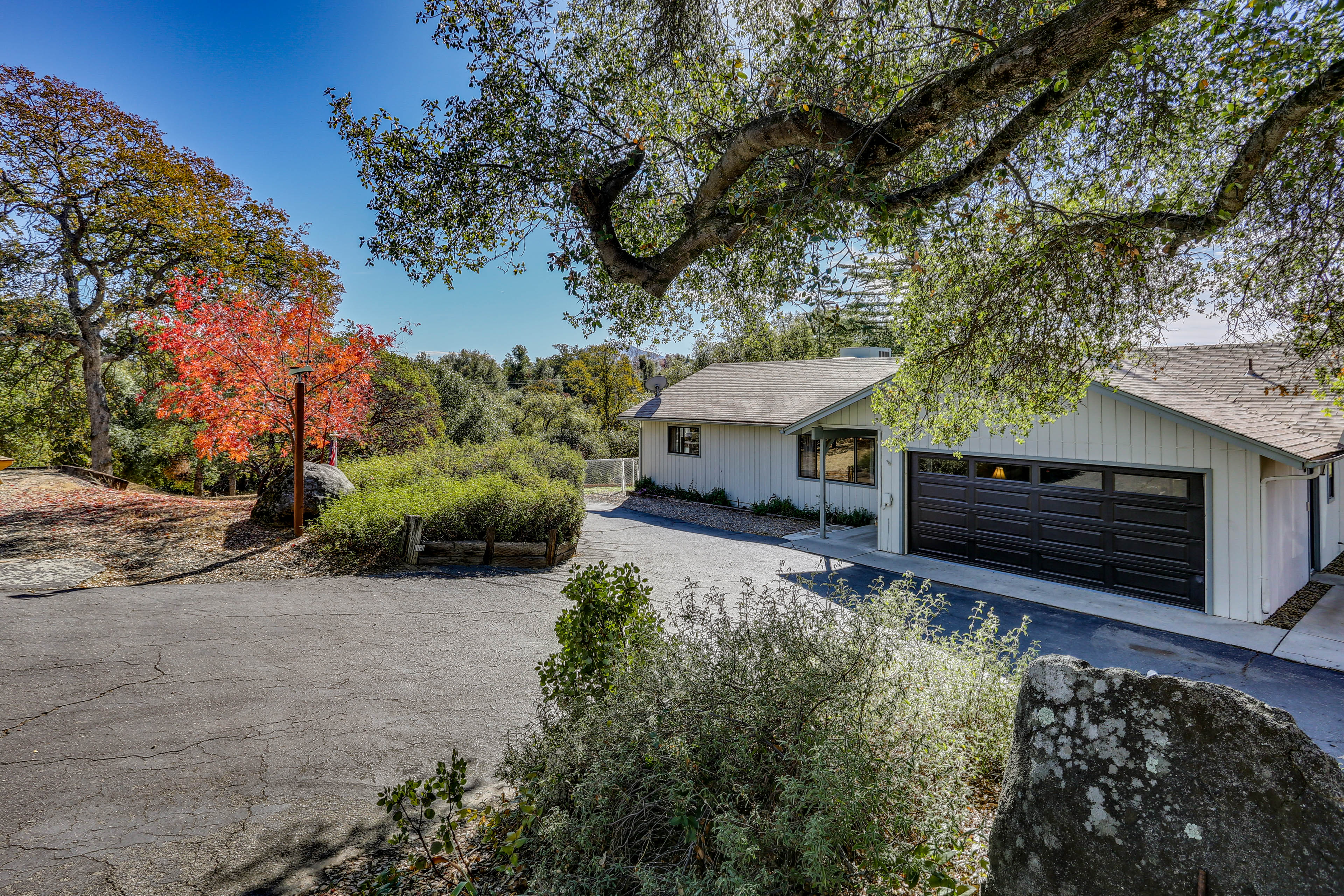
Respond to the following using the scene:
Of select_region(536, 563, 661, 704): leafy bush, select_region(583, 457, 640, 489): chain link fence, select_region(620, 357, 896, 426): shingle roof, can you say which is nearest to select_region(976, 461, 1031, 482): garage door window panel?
select_region(620, 357, 896, 426): shingle roof

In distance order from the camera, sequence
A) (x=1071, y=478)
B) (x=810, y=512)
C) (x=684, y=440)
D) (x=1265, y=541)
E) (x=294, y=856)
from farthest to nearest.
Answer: (x=684, y=440)
(x=810, y=512)
(x=1071, y=478)
(x=1265, y=541)
(x=294, y=856)

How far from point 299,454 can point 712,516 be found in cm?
970

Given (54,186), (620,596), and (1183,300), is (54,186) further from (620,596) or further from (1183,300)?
(1183,300)

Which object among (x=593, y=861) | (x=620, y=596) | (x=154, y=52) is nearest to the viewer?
(x=593, y=861)

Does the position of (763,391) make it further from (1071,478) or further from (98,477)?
(98,477)

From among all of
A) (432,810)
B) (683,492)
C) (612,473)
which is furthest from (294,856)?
(612,473)

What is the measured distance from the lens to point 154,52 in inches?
280

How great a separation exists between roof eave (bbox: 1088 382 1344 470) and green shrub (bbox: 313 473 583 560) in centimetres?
808

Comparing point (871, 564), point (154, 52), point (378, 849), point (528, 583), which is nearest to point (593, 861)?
point (378, 849)

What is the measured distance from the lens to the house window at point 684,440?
60.4 feet

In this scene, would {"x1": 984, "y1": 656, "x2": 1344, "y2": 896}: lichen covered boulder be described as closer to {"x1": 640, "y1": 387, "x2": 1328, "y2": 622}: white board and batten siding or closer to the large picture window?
{"x1": 640, "y1": 387, "x2": 1328, "y2": 622}: white board and batten siding

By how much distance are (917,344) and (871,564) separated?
17.2 ft

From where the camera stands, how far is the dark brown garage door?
7.89 m

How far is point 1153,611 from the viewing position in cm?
773
